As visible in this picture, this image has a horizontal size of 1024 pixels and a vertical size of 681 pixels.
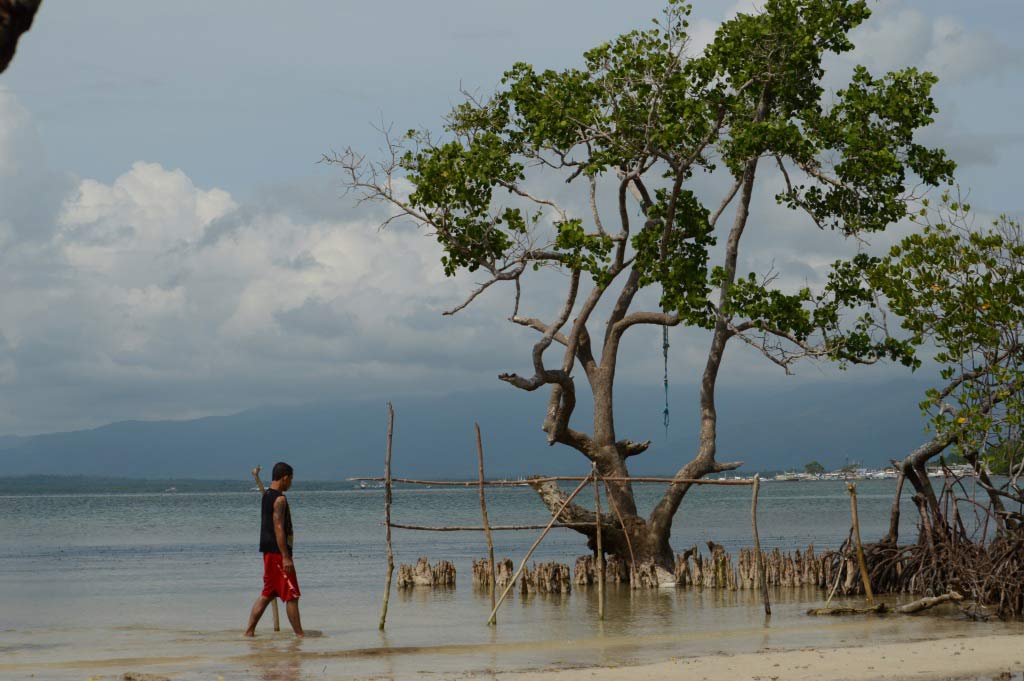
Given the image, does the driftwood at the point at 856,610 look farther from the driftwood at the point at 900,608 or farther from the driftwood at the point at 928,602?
the driftwood at the point at 928,602

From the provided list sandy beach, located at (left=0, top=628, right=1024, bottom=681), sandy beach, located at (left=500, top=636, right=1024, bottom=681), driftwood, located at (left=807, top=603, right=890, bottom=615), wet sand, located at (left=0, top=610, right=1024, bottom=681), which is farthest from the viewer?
driftwood, located at (left=807, top=603, right=890, bottom=615)

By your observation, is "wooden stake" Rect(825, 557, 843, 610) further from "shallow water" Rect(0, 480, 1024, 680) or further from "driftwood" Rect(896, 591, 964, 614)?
"driftwood" Rect(896, 591, 964, 614)

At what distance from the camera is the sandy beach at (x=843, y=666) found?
10.8 metres

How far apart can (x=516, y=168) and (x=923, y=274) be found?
6946 mm

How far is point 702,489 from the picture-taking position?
381ft

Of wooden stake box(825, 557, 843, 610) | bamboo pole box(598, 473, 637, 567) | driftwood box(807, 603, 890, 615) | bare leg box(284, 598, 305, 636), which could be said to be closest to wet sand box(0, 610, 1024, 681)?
bare leg box(284, 598, 305, 636)

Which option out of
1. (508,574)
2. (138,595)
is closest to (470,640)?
(508,574)

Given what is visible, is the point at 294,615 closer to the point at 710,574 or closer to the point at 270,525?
the point at 270,525

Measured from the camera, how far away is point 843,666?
11.3 metres

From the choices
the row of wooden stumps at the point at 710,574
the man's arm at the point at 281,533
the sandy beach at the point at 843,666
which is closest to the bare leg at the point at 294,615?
the man's arm at the point at 281,533

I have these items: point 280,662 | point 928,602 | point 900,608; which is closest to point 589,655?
point 280,662

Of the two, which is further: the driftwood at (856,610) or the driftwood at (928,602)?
the driftwood at (856,610)

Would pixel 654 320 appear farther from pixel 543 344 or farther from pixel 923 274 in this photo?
pixel 923 274

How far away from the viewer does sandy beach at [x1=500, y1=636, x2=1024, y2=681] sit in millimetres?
10797
